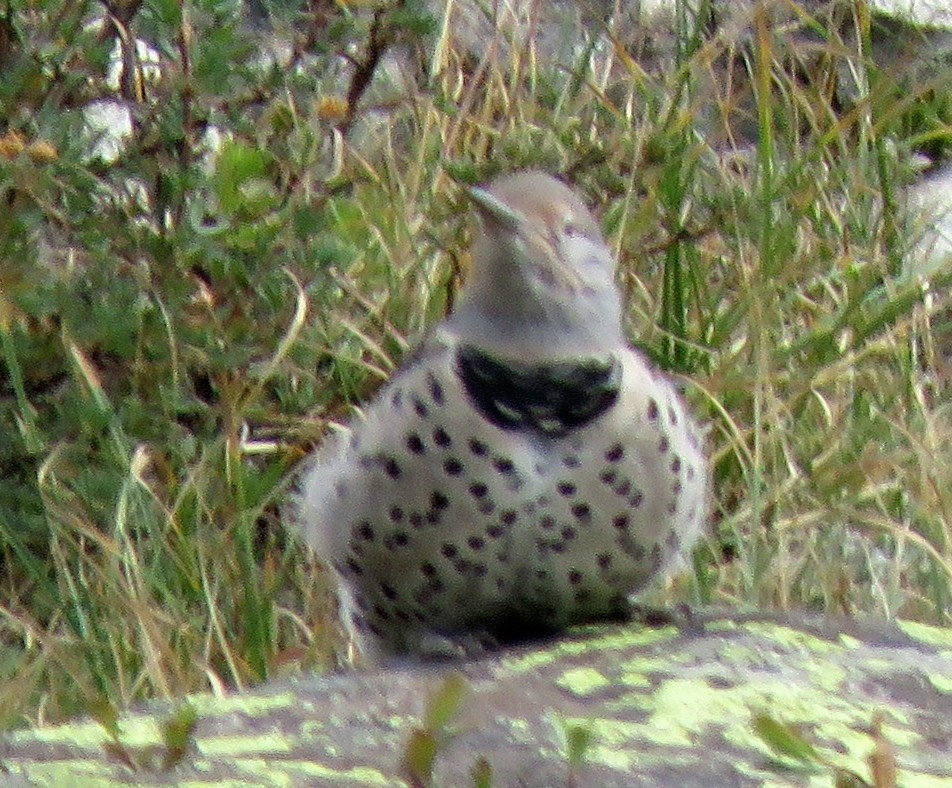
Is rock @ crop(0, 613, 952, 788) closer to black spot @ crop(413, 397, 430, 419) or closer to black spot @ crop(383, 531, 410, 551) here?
black spot @ crop(383, 531, 410, 551)

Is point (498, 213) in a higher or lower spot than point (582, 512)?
higher

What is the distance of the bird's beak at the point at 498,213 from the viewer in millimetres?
2912

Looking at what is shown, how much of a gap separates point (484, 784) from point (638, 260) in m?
3.54

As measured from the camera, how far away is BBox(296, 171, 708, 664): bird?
2828 mm

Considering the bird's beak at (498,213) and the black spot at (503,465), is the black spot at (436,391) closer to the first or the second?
the black spot at (503,465)

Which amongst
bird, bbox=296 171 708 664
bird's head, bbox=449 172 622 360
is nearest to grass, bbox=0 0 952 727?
bird, bbox=296 171 708 664

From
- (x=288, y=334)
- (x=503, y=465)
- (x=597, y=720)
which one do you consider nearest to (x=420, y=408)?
(x=503, y=465)

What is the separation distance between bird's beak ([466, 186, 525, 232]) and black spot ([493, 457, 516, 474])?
0.38 metres

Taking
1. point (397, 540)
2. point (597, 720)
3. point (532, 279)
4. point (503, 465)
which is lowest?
point (597, 720)

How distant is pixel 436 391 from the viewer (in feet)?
9.54

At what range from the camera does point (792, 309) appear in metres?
5.15

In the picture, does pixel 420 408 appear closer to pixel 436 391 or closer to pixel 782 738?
pixel 436 391

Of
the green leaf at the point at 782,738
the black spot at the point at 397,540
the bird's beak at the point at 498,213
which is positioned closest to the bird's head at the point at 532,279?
the bird's beak at the point at 498,213

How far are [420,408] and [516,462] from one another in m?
0.19
